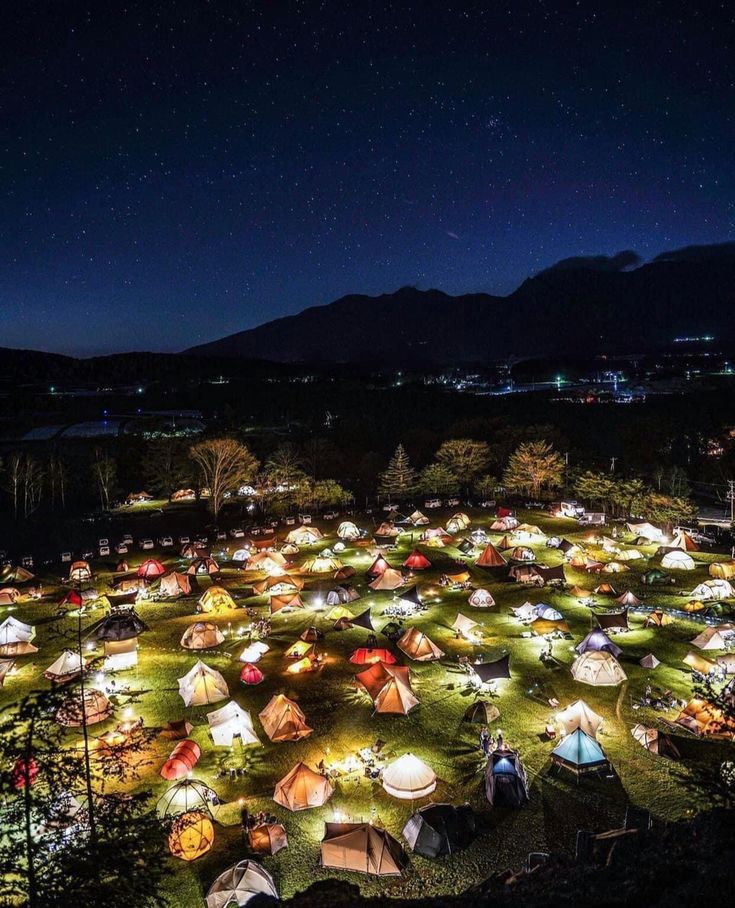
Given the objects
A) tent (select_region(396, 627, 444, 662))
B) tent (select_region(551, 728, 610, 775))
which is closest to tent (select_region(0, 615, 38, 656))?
tent (select_region(396, 627, 444, 662))

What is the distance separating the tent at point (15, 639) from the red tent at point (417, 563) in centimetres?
1500

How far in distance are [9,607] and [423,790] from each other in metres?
19.2

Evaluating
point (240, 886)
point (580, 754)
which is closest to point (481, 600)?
point (580, 754)

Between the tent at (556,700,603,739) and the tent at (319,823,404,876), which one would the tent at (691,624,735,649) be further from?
the tent at (319,823,404,876)

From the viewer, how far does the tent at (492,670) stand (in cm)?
1567

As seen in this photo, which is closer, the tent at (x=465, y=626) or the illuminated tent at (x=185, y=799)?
the illuminated tent at (x=185, y=799)

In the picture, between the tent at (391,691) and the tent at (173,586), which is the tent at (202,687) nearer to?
the tent at (391,691)

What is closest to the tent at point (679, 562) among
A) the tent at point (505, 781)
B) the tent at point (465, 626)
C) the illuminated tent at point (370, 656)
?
the tent at point (465, 626)

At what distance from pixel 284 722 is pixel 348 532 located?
18.8 metres

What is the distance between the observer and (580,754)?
1187cm

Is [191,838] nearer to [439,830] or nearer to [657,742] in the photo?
[439,830]

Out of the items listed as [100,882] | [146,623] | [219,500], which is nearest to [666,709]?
[100,882]

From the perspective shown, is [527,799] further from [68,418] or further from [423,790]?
[68,418]

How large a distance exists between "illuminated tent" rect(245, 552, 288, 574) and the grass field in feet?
7.78
